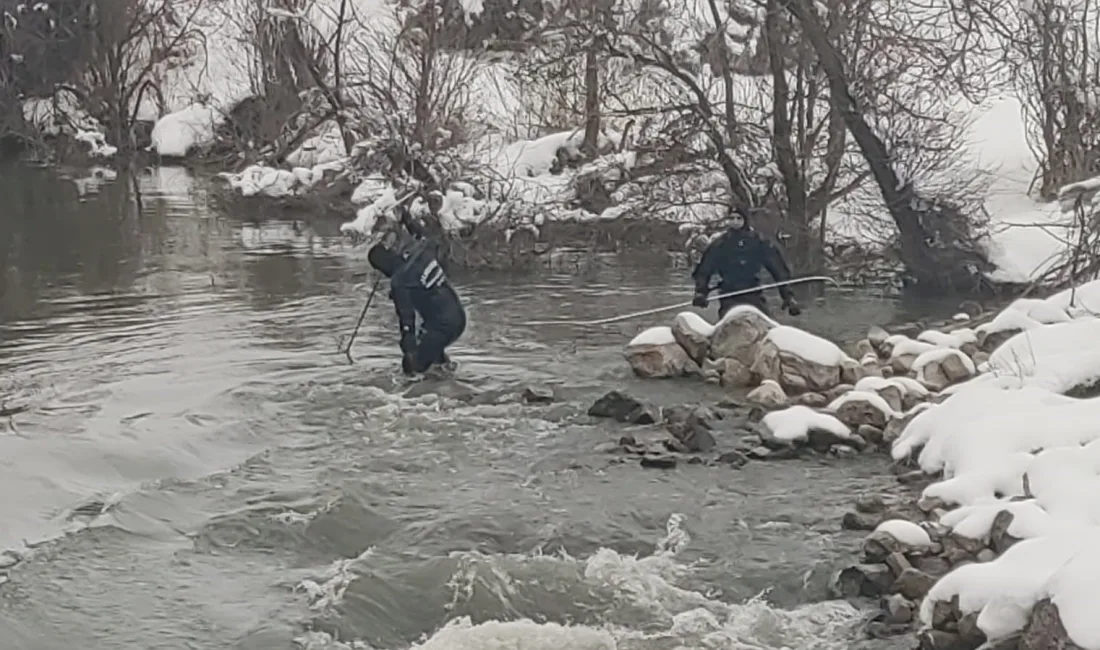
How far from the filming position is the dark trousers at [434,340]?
1319 cm

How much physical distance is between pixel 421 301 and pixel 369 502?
366 centimetres

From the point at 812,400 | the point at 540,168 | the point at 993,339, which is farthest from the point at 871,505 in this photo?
the point at 540,168

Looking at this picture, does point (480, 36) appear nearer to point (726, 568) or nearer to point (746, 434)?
point (746, 434)

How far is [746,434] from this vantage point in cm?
1134

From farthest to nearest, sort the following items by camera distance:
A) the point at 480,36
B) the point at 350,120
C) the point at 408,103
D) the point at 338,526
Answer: the point at 480,36 → the point at 350,120 → the point at 408,103 → the point at 338,526

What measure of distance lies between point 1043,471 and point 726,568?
188 cm

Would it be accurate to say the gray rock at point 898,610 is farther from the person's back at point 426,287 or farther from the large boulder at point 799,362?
the person's back at point 426,287

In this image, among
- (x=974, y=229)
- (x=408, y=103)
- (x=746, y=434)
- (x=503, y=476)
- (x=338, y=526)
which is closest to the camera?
(x=338, y=526)

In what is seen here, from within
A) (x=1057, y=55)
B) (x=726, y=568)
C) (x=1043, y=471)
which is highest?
(x=1057, y=55)

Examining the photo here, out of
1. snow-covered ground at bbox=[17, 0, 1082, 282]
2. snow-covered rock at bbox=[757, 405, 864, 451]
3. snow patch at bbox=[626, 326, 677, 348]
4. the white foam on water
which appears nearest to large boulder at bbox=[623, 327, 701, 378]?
snow patch at bbox=[626, 326, 677, 348]

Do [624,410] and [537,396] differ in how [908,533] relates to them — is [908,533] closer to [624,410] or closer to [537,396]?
[624,410]

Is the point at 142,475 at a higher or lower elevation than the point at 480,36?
lower

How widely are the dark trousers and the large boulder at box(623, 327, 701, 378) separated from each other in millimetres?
1671

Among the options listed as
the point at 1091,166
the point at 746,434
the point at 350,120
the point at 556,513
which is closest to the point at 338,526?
the point at 556,513
